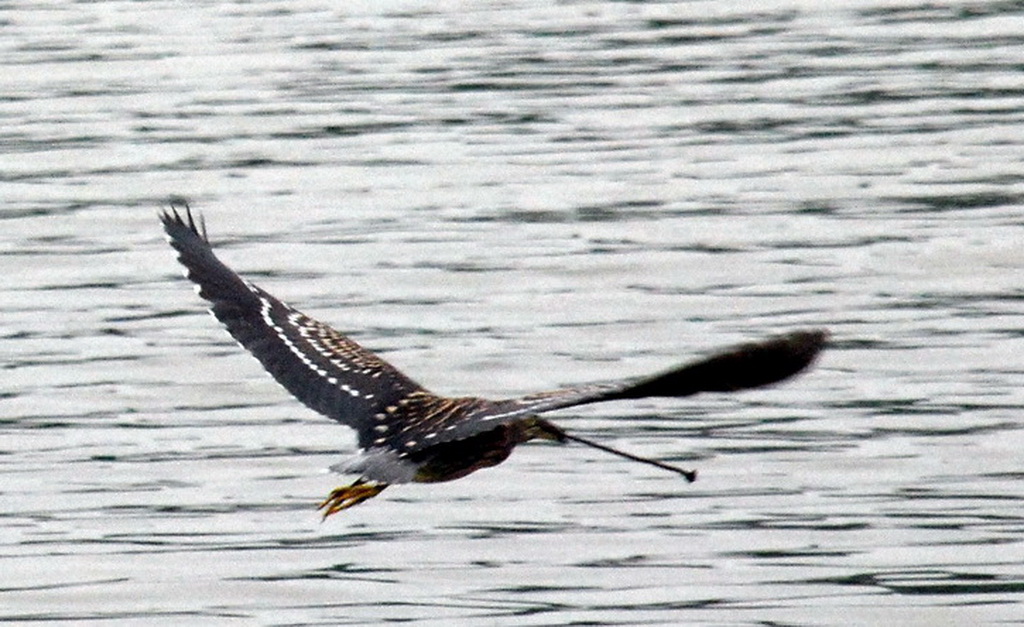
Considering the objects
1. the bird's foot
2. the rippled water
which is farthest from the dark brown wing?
A: the rippled water

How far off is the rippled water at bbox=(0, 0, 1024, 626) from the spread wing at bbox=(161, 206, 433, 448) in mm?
1026

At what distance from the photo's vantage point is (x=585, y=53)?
21234 mm

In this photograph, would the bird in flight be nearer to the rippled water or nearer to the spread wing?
the spread wing

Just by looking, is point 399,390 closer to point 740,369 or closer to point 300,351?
point 300,351

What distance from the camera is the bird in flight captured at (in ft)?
20.5

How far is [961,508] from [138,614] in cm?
316

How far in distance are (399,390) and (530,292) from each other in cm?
569

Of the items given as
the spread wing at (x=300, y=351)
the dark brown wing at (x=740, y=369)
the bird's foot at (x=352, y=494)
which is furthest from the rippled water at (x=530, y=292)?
the dark brown wing at (x=740, y=369)

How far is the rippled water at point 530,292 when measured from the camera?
9.84m

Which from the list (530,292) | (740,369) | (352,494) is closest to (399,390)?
(352,494)

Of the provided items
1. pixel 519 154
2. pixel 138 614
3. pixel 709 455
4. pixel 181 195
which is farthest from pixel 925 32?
pixel 138 614

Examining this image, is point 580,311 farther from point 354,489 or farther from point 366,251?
point 354,489

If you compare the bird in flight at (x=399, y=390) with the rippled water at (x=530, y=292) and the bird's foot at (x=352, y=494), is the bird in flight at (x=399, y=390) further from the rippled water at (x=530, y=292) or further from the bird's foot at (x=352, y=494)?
the rippled water at (x=530, y=292)

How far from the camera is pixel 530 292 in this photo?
14.1 metres
